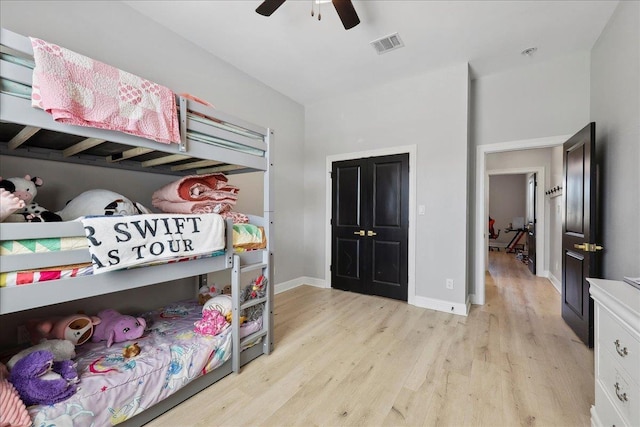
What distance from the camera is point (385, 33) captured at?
247 centimetres

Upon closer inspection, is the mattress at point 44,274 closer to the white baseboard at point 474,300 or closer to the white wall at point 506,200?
the white baseboard at point 474,300

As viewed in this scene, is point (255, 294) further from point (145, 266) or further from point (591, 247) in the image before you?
point (591, 247)

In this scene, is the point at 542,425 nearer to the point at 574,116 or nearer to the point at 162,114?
the point at 162,114

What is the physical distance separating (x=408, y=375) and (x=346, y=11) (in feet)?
8.37

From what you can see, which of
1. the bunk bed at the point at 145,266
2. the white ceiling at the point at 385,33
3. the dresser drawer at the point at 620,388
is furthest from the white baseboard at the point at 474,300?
the white ceiling at the point at 385,33

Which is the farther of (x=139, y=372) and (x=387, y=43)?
(x=387, y=43)

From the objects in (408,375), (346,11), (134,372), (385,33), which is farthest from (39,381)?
(385,33)

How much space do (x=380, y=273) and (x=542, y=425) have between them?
86.4 inches

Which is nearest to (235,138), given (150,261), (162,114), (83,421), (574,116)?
(162,114)

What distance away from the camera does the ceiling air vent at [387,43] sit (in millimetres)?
2521

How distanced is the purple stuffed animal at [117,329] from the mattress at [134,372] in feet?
0.13

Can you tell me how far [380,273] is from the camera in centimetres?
354

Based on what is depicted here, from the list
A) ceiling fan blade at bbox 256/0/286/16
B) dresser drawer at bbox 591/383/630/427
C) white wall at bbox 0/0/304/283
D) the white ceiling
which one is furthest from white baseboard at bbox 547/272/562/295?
ceiling fan blade at bbox 256/0/286/16

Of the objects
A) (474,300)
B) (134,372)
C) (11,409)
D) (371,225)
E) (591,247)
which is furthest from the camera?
(371,225)
